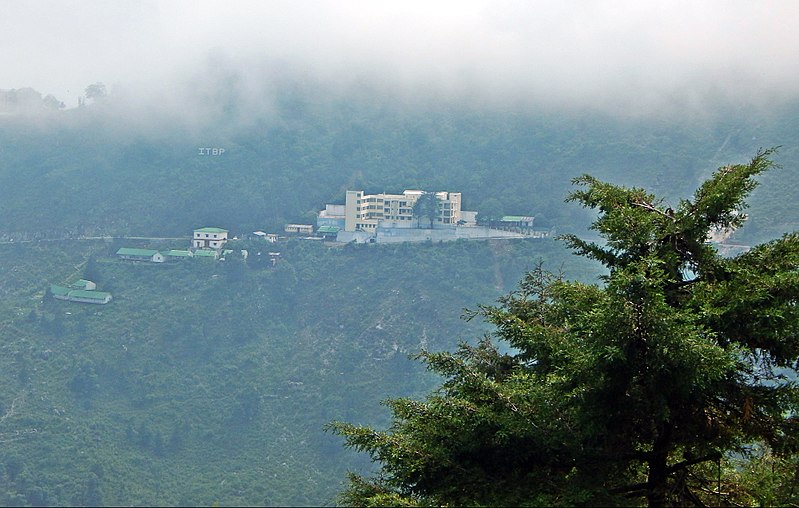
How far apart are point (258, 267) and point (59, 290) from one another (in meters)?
6.63

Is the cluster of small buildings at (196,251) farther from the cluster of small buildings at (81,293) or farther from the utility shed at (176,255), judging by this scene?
the cluster of small buildings at (81,293)

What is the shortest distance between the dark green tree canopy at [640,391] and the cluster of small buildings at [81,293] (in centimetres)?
2599

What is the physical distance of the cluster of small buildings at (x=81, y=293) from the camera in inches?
1165

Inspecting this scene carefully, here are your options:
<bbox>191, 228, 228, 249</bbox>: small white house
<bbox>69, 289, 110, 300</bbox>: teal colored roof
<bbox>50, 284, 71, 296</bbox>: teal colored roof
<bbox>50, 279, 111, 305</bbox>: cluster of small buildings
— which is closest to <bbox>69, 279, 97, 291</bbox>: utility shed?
<bbox>50, 279, 111, 305</bbox>: cluster of small buildings

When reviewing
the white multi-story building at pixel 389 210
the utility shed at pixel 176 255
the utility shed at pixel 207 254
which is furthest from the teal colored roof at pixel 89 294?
the white multi-story building at pixel 389 210

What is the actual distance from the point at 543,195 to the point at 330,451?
18.0 m

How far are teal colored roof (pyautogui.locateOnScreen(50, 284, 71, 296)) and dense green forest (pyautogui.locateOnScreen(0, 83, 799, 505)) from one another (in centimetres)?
39

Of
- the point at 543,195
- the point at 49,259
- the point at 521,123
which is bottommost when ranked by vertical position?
the point at 49,259

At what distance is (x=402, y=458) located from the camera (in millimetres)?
5004

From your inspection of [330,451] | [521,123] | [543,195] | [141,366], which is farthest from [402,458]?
[521,123]

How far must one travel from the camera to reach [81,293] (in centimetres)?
2995

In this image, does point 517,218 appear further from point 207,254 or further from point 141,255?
point 141,255

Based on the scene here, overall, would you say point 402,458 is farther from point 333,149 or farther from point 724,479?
point 333,149

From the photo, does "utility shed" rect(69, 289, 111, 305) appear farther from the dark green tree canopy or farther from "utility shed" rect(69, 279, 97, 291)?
the dark green tree canopy
